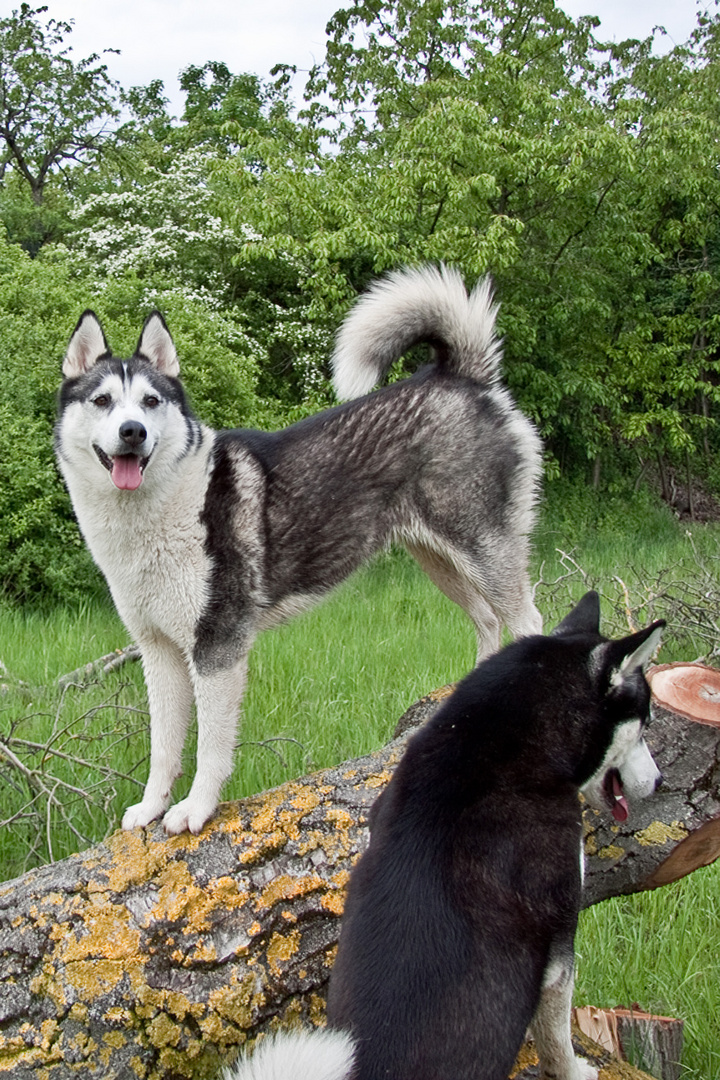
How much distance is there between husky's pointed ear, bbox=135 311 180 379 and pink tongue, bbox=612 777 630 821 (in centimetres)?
229

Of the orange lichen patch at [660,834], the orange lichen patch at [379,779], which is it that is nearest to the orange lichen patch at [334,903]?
the orange lichen patch at [379,779]

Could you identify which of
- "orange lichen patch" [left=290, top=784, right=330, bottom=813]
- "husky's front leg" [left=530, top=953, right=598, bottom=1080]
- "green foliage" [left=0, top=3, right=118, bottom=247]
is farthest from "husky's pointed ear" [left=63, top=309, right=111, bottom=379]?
"green foliage" [left=0, top=3, right=118, bottom=247]

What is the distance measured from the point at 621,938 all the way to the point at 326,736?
177 centimetres

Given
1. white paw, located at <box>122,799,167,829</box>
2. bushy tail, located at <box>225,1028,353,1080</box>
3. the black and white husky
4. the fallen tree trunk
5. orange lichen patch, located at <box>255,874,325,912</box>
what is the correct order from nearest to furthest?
1. bushy tail, located at <box>225,1028,353,1080</box>
2. the black and white husky
3. the fallen tree trunk
4. orange lichen patch, located at <box>255,874,325,912</box>
5. white paw, located at <box>122,799,167,829</box>

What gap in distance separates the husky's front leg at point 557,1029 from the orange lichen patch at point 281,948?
25.0 inches

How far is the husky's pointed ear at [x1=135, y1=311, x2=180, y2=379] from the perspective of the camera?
343cm

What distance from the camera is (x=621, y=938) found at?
3162 millimetres

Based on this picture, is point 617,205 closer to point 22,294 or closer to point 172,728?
point 22,294

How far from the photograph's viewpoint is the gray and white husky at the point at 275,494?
3.16 metres

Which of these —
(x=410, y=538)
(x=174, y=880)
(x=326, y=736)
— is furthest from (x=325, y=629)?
(x=174, y=880)

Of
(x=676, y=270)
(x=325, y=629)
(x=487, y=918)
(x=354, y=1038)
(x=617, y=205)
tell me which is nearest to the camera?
(x=354, y=1038)

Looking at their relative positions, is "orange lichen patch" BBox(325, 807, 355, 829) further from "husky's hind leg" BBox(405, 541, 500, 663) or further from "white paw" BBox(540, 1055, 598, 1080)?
"husky's hind leg" BBox(405, 541, 500, 663)

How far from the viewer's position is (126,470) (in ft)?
9.97

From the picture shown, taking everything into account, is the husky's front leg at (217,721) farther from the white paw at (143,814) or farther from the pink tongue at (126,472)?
the pink tongue at (126,472)
